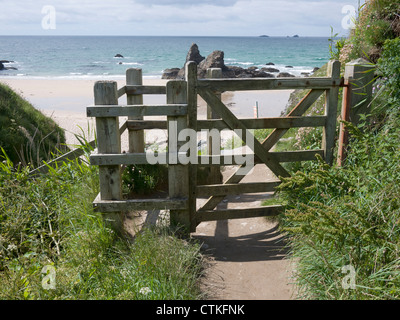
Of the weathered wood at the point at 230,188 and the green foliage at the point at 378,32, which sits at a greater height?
the green foliage at the point at 378,32

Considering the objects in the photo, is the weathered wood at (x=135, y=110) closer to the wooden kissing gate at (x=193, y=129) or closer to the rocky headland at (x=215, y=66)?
the wooden kissing gate at (x=193, y=129)

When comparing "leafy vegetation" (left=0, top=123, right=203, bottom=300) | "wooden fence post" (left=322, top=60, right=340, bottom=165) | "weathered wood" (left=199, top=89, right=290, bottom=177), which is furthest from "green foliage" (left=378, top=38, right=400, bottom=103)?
"leafy vegetation" (left=0, top=123, right=203, bottom=300)

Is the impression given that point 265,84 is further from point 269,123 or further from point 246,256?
point 246,256

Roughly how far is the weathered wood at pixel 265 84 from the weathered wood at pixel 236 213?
1666 millimetres

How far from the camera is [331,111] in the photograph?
5.62 metres

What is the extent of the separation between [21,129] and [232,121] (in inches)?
229

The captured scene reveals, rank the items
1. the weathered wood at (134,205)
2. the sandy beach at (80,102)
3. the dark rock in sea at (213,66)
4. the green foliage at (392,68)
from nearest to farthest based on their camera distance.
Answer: the weathered wood at (134,205) → the green foliage at (392,68) → the sandy beach at (80,102) → the dark rock in sea at (213,66)

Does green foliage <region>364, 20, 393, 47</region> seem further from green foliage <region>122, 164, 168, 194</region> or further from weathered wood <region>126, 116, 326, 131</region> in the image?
green foliage <region>122, 164, 168, 194</region>

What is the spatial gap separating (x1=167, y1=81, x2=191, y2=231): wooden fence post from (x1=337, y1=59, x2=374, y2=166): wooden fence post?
2.19 meters

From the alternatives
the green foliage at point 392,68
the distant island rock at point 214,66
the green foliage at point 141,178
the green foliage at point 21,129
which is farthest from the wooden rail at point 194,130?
the distant island rock at point 214,66

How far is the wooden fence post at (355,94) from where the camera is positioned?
5.57 metres

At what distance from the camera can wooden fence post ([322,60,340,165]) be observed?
5.50 m

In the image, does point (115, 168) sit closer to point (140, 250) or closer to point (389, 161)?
point (140, 250)

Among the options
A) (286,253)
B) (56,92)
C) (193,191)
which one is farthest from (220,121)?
(56,92)
